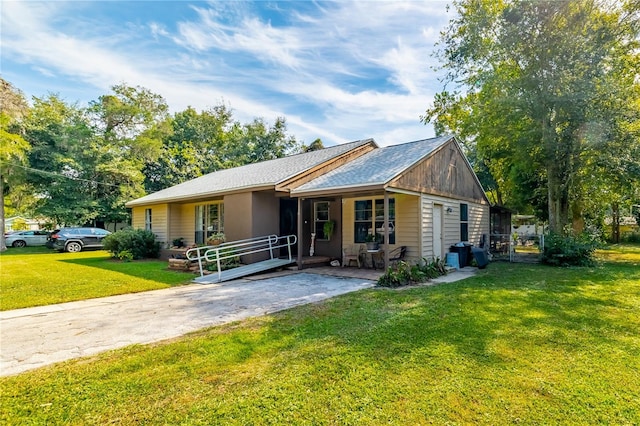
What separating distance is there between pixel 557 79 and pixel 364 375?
44.7ft

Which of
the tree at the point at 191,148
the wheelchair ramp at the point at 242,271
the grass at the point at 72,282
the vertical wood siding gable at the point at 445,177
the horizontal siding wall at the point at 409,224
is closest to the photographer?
the grass at the point at 72,282

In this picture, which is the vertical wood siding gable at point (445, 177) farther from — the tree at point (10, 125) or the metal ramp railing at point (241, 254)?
the tree at point (10, 125)

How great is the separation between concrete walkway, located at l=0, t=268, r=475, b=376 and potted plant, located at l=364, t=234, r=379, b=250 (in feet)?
6.97

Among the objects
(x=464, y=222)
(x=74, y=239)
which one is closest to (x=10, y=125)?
(x=74, y=239)

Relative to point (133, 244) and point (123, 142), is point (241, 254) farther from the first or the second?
point (123, 142)

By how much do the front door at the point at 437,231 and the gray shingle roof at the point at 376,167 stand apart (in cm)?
195

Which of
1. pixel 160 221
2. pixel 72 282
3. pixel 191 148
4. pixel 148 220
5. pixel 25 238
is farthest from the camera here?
pixel 191 148

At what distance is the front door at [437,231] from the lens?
11.0m

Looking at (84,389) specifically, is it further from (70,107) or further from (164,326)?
(70,107)

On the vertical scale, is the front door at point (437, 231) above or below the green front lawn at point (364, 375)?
above

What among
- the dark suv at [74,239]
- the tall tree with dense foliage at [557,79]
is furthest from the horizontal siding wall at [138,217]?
the tall tree with dense foliage at [557,79]

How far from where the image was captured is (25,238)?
2181 centimetres

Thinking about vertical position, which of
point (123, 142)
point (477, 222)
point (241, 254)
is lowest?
point (241, 254)

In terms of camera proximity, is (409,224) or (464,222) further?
(464,222)
